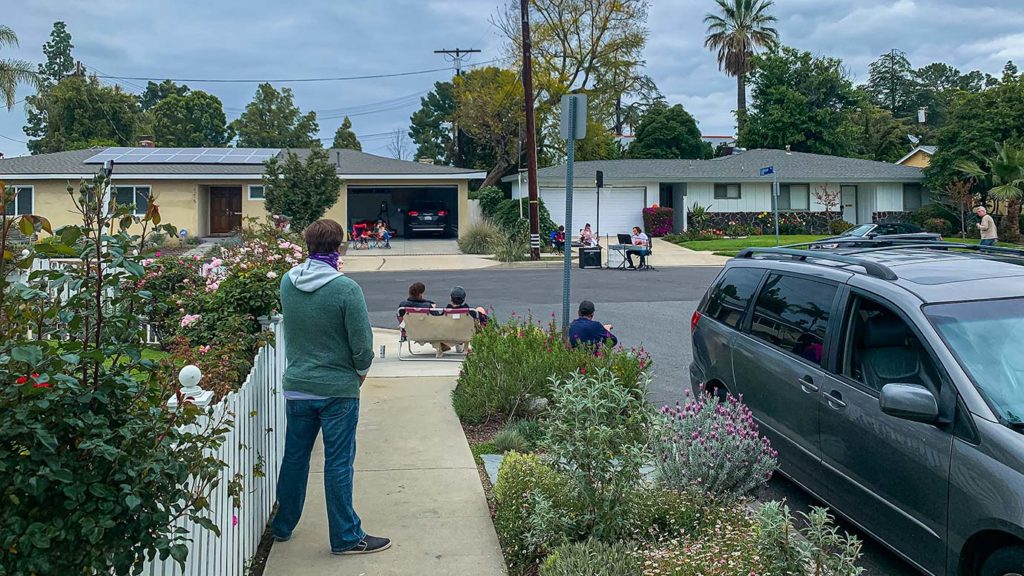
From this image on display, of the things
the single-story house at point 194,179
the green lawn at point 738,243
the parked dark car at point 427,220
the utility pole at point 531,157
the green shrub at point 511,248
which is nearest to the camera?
the utility pole at point 531,157

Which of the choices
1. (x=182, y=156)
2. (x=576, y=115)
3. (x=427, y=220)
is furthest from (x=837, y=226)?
(x=576, y=115)

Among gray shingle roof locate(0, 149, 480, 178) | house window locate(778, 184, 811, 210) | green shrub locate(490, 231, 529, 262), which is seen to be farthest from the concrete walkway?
house window locate(778, 184, 811, 210)

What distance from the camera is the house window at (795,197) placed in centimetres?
4181

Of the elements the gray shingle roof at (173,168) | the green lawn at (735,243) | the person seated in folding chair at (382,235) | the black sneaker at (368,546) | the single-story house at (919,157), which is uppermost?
the single-story house at (919,157)

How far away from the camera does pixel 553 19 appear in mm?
48875

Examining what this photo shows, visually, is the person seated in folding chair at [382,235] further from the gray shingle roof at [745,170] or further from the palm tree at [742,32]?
the palm tree at [742,32]

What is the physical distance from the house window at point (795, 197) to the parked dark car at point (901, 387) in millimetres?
36929

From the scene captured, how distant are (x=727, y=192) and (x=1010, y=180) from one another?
11902 mm

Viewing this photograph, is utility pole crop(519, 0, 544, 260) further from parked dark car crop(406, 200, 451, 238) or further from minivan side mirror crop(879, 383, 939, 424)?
minivan side mirror crop(879, 383, 939, 424)

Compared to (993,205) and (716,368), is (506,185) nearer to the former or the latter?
(993,205)

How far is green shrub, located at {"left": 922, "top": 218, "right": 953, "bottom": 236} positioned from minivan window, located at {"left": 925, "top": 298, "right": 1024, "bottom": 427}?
3727 centimetres

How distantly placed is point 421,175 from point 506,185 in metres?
12.8

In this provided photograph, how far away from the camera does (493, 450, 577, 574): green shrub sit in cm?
443

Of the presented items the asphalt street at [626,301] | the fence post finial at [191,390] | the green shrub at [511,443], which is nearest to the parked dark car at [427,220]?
the asphalt street at [626,301]
